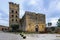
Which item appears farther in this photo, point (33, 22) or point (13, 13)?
point (13, 13)

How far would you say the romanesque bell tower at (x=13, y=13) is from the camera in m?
54.5

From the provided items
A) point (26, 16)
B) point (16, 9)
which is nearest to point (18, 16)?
point (16, 9)

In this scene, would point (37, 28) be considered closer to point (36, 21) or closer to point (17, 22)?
point (36, 21)

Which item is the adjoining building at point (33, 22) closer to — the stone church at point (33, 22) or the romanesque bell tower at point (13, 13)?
the stone church at point (33, 22)

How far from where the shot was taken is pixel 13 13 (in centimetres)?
5550

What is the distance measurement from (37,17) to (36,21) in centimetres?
140

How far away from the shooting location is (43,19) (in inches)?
1914

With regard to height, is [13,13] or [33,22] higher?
[13,13]

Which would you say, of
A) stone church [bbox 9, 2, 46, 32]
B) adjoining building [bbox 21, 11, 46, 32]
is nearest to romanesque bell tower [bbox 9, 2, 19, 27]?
stone church [bbox 9, 2, 46, 32]

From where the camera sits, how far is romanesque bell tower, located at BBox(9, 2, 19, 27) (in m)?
54.5

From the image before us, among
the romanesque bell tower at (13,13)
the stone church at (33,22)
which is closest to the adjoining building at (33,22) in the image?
the stone church at (33,22)

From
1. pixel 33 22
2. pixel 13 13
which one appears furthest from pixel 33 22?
pixel 13 13

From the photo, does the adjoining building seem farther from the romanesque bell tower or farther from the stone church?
the romanesque bell tower

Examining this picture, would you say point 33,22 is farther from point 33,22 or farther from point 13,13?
point 13,13
